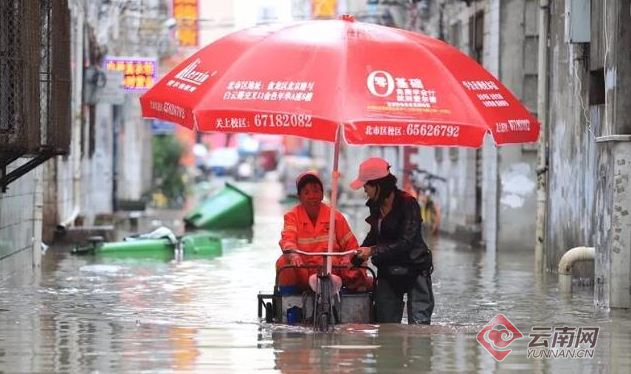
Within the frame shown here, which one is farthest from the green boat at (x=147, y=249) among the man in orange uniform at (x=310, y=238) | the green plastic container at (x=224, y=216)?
the man in orange uniform at (x=310, y=238)

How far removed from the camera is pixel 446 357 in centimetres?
1106

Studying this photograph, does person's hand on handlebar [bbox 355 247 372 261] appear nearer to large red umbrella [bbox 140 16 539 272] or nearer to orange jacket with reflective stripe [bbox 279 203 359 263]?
orange jacket with reflective stripe [bbox 279 203 359 263]

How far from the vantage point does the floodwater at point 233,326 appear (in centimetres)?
1072

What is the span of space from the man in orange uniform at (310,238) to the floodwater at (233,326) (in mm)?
489

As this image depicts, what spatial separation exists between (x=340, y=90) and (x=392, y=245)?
145 centimetres

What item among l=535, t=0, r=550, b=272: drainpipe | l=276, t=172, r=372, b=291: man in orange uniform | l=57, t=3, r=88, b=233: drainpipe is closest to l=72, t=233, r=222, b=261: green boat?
l=57, t=3, r=88, b=233: drainpipe

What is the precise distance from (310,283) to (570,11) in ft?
23.6

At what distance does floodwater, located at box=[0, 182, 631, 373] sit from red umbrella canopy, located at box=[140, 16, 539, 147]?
166 centimetres

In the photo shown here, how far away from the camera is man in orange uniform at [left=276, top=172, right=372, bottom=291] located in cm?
1247

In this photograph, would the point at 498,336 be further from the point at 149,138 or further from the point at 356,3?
the point at 149,138

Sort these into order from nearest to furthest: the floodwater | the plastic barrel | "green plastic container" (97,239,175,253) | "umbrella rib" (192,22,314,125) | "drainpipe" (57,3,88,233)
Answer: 1. the floodwater
2. "umbrella rib" (192,22,314,125)
3. "green plastic container" (97,239,175,253)
4. the plastic barrel
5. "drainpipe" (57,3,88,233)

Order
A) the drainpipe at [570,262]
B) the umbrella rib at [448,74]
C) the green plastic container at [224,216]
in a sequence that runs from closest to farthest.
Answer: the umbrella rib at [448,74]
the drainpipe at [570,262]
the green plastic container at [224,216]

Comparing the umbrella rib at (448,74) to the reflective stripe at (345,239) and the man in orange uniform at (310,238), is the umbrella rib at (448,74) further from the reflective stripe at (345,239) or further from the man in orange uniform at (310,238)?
the reflective stripe at (345,239)

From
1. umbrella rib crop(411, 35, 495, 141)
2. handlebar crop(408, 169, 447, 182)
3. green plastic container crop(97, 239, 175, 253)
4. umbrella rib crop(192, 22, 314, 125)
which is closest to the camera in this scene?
umbrella rib crop(192, 22, 314, 125)
